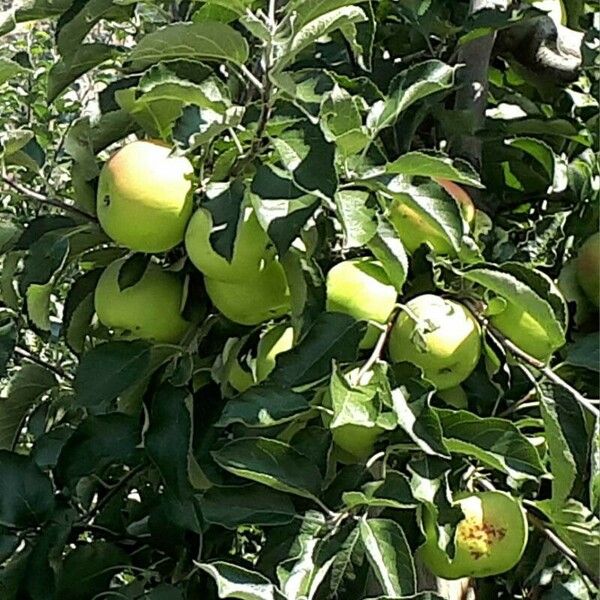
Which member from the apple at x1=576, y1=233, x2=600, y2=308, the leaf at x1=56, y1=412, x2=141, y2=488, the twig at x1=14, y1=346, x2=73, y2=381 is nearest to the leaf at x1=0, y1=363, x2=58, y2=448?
the twig at x1=14, y1=346, x2=73, y2=381

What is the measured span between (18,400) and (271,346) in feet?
1.11

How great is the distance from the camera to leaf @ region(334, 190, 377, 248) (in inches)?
26.8

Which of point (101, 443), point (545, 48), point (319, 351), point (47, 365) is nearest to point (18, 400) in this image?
point (47, 365)

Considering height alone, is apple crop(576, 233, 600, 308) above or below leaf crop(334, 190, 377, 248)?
below

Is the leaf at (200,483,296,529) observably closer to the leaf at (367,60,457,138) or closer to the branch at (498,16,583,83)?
the leaf at (367,60,457,138)

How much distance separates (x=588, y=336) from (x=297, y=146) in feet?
0.86

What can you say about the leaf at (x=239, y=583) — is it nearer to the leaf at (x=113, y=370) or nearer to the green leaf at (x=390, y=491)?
the green leaf at (x=390, y=491)

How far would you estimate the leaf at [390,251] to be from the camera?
737mm

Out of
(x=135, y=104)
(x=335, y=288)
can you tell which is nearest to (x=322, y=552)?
(x=335, y=288)

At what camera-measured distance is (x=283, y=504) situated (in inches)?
30.0

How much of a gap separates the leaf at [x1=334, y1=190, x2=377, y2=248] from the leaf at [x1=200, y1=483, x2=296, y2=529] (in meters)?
0.18

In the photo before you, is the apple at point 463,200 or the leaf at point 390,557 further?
the apple at point 463,200

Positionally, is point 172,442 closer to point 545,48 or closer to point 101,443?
point 101,443

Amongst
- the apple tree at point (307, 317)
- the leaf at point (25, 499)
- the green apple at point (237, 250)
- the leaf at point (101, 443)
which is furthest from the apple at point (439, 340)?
the leaf at point (25, 499)
